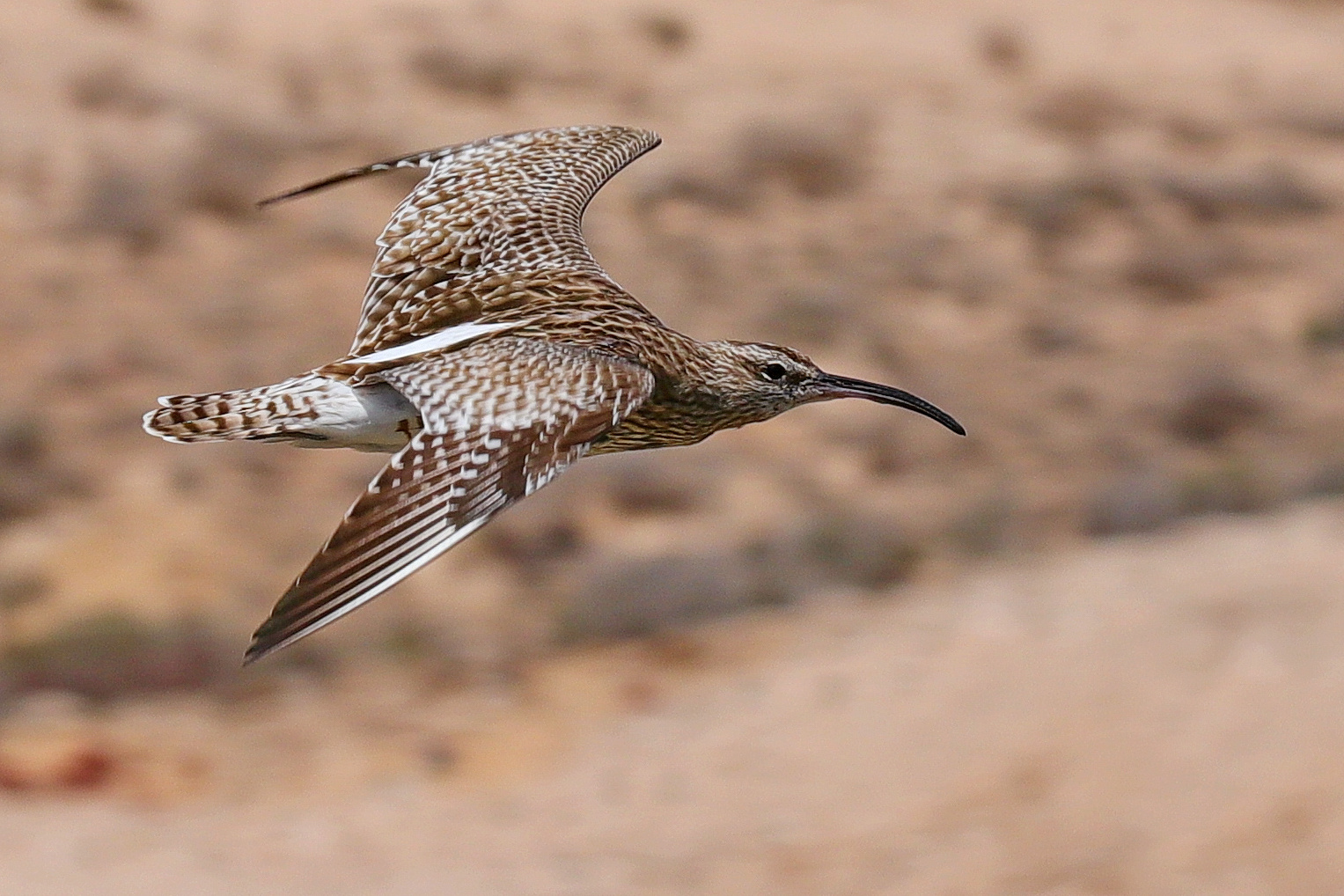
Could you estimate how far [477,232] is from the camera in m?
8.36

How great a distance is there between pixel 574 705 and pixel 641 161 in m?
10.7

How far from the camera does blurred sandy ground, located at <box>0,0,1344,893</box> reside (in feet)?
53.5

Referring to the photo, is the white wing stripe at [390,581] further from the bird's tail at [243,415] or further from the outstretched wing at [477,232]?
the outstretched wing at [477,232]

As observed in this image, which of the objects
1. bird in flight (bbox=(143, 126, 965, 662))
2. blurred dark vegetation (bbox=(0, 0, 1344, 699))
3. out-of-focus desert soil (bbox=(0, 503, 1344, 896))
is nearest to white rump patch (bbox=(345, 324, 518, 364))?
bird in flight (bbox=(143, 126, 965, 662))

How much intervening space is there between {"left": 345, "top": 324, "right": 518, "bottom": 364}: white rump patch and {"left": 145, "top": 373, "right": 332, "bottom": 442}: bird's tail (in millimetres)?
199

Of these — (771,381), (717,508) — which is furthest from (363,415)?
(717,508)

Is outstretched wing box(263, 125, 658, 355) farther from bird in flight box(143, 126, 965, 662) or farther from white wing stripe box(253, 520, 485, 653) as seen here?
white wing stripe box(253, 520, 485, 653)

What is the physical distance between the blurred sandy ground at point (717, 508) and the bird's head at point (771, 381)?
8.36 metres

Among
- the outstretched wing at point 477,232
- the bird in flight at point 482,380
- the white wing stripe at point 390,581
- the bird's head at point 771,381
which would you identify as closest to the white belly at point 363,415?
the bird in flight at point 482,380

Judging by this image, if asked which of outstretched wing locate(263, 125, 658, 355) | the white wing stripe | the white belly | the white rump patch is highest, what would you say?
outstretched wing locate(263, 125, 658, 355)

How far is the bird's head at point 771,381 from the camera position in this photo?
25.0ft

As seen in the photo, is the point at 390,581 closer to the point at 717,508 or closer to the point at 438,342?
the point at 438,342

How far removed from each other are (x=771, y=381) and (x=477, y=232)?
1454mm

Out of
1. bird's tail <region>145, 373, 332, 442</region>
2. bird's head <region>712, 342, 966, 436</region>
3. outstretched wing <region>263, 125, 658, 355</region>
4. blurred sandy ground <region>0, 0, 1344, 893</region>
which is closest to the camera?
bird's tail <region>145, 373, 332, 442</region>
